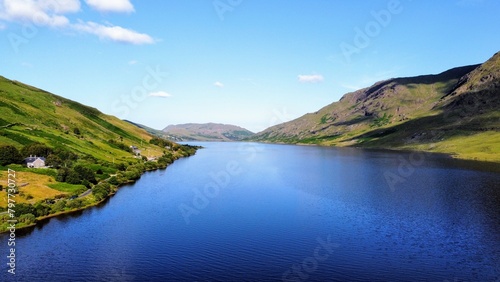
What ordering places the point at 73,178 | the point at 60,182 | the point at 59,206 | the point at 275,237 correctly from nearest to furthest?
the point at 275,237
the point at 59,206
the point at 60,182
the point at 73,178

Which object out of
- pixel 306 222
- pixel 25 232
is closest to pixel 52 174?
pixel 25 232

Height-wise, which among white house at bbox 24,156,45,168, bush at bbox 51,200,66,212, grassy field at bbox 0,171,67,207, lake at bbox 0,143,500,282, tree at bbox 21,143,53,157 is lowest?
lake at bbox 0,143,500,282

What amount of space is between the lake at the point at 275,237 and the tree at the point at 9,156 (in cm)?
4016

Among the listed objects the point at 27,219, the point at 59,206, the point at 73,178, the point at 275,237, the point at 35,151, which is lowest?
the point at 275,237

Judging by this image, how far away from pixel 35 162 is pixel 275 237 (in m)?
101

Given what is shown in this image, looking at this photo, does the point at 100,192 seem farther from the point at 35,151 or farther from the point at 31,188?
the point at 35,151

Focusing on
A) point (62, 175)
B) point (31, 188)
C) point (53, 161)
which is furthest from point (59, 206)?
point (53, 161)

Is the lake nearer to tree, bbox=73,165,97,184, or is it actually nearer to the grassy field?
tree, bbox=73,165,97,184

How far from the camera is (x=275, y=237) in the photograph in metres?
67.7

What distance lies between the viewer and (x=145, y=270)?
5175 cm

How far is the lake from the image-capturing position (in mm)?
51500

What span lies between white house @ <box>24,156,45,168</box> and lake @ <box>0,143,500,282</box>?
3668 centimetres

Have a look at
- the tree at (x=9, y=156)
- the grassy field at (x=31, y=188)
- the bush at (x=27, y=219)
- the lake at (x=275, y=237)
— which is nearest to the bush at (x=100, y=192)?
the lake at (x=275, y=237)

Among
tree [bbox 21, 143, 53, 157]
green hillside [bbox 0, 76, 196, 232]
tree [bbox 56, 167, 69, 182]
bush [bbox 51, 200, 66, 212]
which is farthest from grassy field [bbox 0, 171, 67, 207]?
tree [bbox 21, 143, 53, 157]
